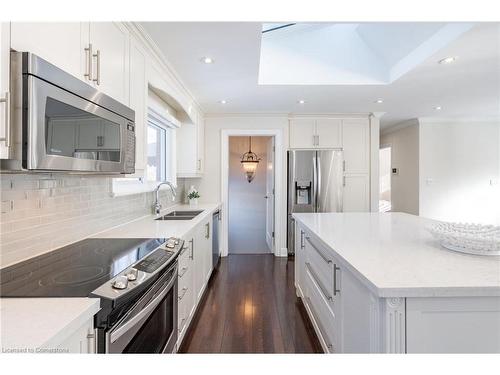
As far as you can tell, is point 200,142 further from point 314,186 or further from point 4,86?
point 4,86

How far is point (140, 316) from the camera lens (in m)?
1.10

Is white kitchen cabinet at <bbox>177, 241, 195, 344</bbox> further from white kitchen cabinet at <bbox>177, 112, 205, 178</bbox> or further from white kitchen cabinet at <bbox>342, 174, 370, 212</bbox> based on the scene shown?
white kitchen cabinet at <bbox>342, 174, 370, 212</bbox>

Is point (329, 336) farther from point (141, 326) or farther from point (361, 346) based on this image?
point (141, 326)

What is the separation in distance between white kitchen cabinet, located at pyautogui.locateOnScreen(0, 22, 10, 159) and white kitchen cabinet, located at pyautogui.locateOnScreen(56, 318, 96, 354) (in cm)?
57

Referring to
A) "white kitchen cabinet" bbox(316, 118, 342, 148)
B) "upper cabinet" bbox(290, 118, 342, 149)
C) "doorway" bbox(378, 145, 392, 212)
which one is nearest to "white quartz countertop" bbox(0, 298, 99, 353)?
"upper cabinet" bbox(290, 118, 342, 149)

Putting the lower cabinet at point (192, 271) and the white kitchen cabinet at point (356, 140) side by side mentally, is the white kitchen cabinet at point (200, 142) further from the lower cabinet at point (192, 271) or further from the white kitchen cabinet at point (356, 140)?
the white kitchen cabinet at point (356, 140)

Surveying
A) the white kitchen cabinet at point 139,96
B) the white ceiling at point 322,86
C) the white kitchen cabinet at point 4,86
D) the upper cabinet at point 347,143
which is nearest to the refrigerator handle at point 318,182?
the upper cabinet at point 347,143

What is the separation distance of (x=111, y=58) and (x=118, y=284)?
118 cm

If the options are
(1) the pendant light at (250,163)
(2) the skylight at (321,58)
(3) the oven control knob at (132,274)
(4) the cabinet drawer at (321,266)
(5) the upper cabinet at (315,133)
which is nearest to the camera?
(3) the oven control knob at (132,274)

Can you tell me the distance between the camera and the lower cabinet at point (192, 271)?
1864 mm

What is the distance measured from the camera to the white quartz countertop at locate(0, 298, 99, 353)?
642mm

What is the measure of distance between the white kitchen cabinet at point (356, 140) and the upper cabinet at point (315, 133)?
0.12m

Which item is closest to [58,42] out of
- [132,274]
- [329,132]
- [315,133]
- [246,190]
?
[132,274]

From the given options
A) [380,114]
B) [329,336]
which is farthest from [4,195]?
[380,114]
